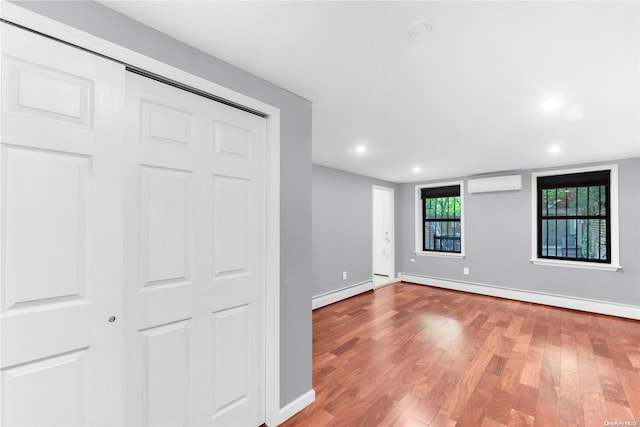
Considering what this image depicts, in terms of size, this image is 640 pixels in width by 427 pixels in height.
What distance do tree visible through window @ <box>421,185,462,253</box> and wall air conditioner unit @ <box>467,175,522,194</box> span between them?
16.4 inches

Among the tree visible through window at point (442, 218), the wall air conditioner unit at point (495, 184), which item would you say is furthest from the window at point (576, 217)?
the tree visible through window at point (442, 218)

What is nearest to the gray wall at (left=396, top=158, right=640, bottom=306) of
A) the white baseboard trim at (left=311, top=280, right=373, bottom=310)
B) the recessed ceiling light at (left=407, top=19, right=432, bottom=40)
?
the white baseboard trim at (left=311, top=280, right=373, bottom=310)

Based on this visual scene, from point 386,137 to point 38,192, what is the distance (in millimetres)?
2743

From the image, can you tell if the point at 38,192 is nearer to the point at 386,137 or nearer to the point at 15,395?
the point at 15,395

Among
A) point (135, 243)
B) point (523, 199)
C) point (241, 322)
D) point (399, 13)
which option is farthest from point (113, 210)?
point (523, 199)

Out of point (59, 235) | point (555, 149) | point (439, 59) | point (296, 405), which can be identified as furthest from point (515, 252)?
point (59, 235)

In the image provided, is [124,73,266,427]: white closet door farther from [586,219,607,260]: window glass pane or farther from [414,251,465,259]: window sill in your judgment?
[586,219,607,260]: window glass pane

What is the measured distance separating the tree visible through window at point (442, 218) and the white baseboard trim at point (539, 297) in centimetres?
68

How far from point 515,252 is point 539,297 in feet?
2.53

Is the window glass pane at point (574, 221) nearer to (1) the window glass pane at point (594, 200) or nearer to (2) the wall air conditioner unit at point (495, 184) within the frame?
(1) the window glass pane at point (594, 200)

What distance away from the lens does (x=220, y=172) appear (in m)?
1.61

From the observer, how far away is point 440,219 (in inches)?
228

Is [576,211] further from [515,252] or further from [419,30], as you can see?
[419,30]

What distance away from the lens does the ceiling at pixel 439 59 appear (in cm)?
120
